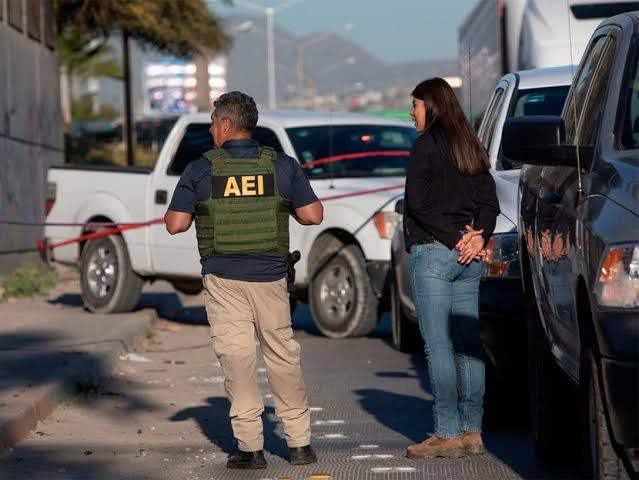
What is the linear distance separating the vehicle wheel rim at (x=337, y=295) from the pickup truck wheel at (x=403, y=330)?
3.02 ft

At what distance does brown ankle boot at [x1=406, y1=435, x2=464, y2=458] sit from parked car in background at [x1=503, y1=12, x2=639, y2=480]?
1.42ft

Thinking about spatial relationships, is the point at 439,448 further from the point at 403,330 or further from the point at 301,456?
the point at 403,330

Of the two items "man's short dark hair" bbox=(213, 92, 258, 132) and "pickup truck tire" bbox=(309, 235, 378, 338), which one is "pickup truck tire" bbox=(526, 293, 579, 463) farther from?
"pickup truck tire" bbox=(309, 235, 378, 338)

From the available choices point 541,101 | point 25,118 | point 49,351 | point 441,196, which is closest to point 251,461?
point 441,196

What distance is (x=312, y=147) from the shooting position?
13898mm

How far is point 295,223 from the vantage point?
540 inches

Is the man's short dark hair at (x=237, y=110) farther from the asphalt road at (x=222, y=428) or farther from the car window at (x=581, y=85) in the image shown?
the asphalt road at (x=222, y=428)

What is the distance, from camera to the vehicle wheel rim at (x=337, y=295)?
1329 centimetres

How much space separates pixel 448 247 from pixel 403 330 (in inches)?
206

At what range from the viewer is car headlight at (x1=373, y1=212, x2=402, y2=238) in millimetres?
12877

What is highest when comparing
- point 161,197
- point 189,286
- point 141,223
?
point 161,197

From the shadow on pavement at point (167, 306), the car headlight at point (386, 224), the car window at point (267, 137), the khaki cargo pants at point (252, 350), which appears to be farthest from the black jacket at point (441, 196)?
the shadow on pavement at point (167, 306)

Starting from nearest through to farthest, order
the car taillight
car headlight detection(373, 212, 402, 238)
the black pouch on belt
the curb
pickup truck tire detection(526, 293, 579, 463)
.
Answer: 1. pickup truck tire detection(526, 293, 579, 463)
2. the black pouch on belt
3. the curb
4. car headlight detection(373, 212, 402, 238)
5. the car taillight

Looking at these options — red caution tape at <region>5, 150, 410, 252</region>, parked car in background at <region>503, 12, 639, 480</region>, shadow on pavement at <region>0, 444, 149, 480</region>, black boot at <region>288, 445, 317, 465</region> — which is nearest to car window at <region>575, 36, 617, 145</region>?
parked car in background at <region>503, 12, 639, 480</region>
